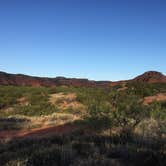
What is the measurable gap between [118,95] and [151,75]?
63.3 m

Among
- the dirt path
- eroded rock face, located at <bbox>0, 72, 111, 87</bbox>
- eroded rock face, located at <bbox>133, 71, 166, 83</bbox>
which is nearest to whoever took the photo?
the dirt path

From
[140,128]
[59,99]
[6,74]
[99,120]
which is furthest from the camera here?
[6,74]

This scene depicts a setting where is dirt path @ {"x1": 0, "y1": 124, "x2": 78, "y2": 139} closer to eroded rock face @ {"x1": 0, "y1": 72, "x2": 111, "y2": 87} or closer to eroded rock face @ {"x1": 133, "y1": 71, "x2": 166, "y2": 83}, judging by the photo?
eroded rock face @ {"x1": 133, "y1": 71, "x2": 166, "y2": 83}

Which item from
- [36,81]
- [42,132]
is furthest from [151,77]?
[42,132]

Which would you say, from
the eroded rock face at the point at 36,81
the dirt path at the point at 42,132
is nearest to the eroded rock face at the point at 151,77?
the eroded rock face at the point at 36,81

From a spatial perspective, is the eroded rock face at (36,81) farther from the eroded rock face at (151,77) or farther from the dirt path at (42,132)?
the dirt path at (42,132)

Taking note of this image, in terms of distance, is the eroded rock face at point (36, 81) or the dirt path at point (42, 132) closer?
the dirt path at point (42, 132)

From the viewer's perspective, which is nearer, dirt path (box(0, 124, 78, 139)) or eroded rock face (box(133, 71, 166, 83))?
dirt path (box(0, 124, 78, 139))

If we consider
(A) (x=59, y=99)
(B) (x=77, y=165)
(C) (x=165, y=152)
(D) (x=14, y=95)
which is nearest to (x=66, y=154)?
(B) (x=77, y=165)

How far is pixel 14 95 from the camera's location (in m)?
34.6

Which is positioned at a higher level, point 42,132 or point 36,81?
point 36,81

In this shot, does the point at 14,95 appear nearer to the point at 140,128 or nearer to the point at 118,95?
the point at 118,95

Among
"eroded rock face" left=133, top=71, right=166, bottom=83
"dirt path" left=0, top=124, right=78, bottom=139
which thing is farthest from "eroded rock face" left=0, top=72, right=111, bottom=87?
"dirt path" left=0, top=124, right=78, bottom=139

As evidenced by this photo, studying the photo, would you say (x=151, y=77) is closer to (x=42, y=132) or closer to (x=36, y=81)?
(x=36, y=81)
